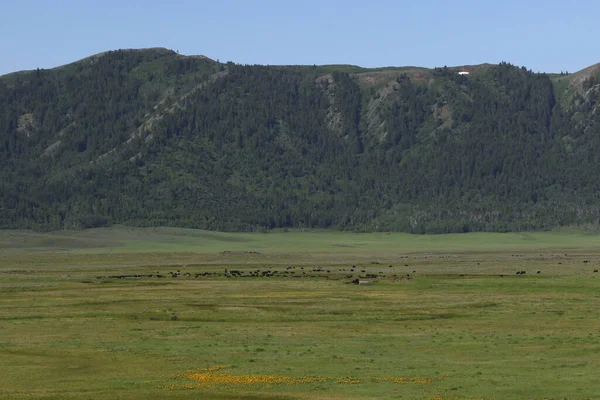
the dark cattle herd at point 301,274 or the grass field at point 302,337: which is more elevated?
the grass field at point 302,337

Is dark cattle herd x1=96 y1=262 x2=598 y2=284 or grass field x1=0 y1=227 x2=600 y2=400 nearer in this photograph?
grass field x1=0 y1=227 x2=600 y2=400

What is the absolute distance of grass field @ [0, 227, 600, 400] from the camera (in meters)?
48.4

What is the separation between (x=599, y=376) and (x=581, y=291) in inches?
2054

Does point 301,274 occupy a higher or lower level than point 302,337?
lower

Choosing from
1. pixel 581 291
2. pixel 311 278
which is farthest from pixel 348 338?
pixel 311 278

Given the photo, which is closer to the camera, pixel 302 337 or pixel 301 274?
pixel 302 337

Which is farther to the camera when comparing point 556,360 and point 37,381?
point 556,360

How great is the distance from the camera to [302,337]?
65750 mm

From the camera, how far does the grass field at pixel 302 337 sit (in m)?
48.4

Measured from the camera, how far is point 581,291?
100 meters

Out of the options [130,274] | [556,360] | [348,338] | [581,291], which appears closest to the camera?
[556,360]

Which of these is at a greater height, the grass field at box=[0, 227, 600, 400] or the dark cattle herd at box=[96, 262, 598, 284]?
the grass field at box=[0, 227, 600, 400]

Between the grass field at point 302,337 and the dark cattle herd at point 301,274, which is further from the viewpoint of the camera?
the dark cattle herd at point 301,274

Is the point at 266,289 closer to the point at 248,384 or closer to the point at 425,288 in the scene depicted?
the point at 425,288
